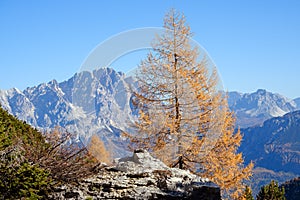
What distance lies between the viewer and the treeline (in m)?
7.42

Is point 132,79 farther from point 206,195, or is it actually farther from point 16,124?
point 206,195

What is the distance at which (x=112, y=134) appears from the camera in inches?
600

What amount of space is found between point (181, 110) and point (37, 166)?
7965mm

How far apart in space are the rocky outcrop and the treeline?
0.25 metres

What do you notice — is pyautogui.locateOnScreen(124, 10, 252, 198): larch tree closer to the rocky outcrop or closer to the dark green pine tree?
the rocky outcrop

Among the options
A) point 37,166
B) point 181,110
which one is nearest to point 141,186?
point 37,166

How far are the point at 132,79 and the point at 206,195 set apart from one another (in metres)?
7.32

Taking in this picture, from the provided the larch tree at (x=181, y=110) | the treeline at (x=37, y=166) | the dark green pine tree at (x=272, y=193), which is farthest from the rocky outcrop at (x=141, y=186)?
the dark green pine tree at (x=272, y=193)

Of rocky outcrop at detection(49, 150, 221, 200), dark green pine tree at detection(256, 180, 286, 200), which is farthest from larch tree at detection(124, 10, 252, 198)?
dark green pine tree at detection(256, 180, 286, 200)

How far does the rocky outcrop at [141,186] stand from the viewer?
846 centimetres

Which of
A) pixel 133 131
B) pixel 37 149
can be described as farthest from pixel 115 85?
pixel 37 149

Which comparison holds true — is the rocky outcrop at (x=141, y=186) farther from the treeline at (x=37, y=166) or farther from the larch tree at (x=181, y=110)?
the larch tree at (x=181, y=110)

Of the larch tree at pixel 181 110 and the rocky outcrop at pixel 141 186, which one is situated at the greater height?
the larch tree at pixel 181 110

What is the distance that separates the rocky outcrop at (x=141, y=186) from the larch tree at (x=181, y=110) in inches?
208
